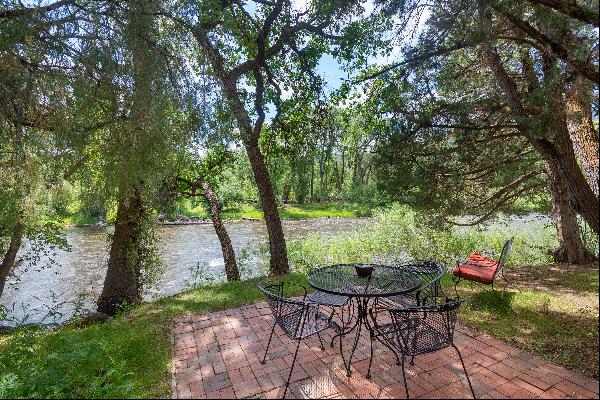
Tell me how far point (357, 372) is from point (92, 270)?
10815 millimetres

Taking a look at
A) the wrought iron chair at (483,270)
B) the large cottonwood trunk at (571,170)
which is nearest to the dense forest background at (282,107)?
the large cottonwood trunk at (571,170)

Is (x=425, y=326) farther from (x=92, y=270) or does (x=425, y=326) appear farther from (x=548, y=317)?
(x=92, y=270)

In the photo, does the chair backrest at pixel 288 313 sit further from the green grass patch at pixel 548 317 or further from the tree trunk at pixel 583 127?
the tree trunk at pixel 583 127

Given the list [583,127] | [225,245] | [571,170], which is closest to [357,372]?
[571,170]

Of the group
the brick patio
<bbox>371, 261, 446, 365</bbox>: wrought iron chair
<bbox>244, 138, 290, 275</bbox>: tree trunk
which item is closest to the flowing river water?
<bbox>244, 138, 290, 275</bbox>: tree trunk

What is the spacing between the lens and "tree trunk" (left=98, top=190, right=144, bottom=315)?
6.23 metres

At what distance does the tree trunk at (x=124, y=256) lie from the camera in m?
6.23

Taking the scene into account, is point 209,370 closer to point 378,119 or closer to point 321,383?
point 321,383

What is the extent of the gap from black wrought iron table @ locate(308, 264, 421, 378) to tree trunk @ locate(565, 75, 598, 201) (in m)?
2.11

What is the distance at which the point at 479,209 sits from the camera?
7.11 meters

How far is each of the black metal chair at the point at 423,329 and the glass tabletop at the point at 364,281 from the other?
1.01 feet

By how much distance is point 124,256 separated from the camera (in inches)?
249

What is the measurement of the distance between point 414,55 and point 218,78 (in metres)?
2.75

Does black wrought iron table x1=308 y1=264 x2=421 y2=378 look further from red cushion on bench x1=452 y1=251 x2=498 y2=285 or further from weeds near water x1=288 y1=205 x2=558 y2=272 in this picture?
weeds near water x1=288 y1=205 x2=558 y2=272
